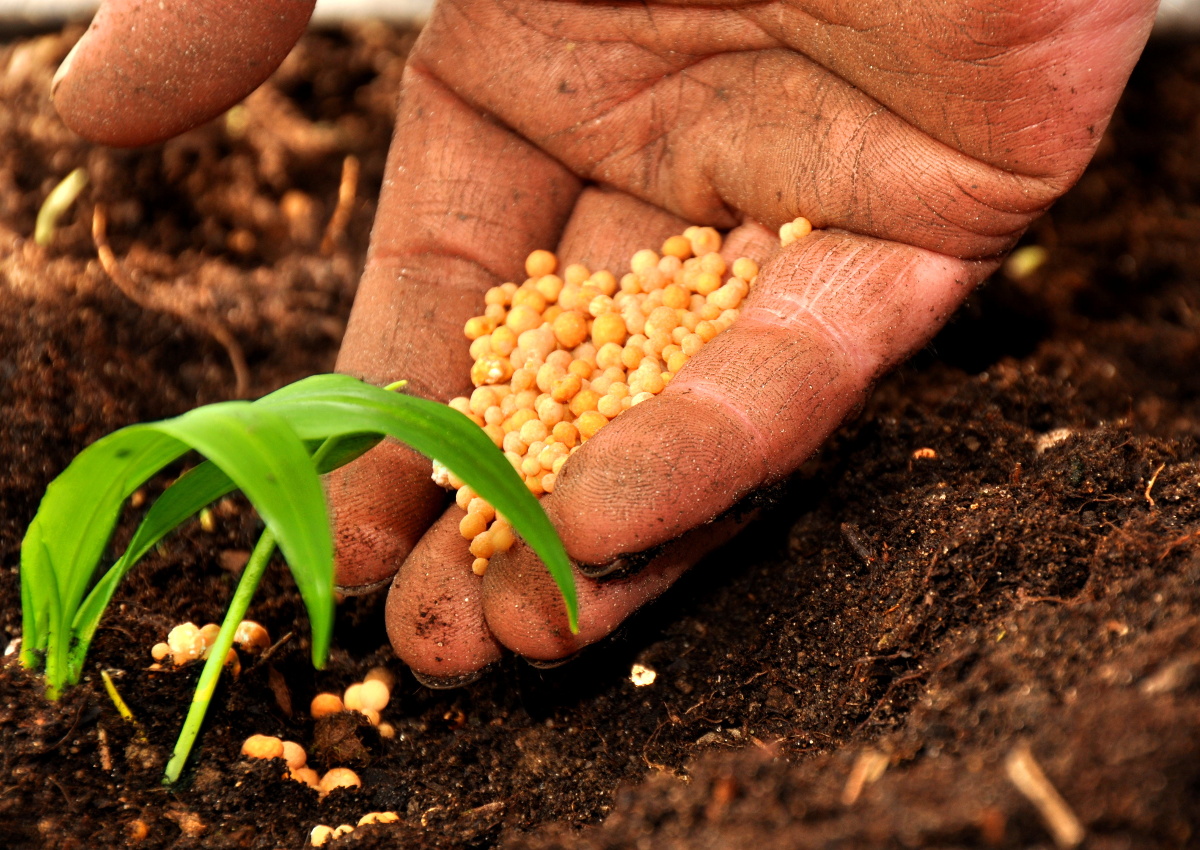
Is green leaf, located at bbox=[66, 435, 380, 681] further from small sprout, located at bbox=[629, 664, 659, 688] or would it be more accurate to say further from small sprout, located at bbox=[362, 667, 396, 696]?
small sprout, located at bbox=[629, 664, 659, 688]

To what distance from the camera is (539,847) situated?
99cm

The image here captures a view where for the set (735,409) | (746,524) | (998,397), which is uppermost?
(735,409)

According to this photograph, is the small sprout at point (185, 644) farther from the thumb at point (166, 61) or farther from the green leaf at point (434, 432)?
the thumb at point (166, 61)

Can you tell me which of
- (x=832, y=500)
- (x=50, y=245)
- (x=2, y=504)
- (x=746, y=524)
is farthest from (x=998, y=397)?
(x=50, y=245)

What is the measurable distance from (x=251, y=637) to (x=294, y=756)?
0.21m

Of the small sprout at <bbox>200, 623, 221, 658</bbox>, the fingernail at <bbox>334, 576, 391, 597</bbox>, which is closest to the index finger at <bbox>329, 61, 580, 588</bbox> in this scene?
the fingernail at <bbox>334, 576, 391, 597</bbox>

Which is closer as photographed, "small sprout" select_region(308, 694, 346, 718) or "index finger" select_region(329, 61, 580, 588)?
"small sprout" select_region(308, 694, 346, 718)

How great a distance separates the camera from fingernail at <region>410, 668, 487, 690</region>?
138 centimetres

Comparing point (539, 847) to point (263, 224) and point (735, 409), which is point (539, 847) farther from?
point (263, 224)

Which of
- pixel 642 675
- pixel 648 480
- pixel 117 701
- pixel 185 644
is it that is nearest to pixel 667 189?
pixel 648 480

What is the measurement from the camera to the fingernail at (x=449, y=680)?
1376 mm

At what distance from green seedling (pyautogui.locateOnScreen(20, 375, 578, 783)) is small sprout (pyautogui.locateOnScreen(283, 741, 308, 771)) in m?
0.12

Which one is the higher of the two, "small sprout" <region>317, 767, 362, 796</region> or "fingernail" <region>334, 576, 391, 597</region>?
"fingernail" <region>334, 576, 391, 597</region>

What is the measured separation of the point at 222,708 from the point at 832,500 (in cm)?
92
